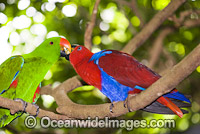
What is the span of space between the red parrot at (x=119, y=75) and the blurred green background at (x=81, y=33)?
177cm

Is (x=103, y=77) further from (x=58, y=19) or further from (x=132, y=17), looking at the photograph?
(x=132, y=17)

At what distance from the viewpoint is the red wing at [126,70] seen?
1797mm

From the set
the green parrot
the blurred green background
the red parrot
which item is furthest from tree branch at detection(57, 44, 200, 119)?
the blurred green background

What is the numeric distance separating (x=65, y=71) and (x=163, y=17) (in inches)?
80.0

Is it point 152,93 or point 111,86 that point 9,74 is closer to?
point 111,86

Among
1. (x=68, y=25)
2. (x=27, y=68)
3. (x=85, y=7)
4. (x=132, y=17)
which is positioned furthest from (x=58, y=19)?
(x=27, y=68)

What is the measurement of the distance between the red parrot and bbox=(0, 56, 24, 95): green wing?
0.51 metres

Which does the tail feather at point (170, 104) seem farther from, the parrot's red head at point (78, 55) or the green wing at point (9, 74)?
the green wing at point (9, 74)

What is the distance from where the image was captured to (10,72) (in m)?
2.21

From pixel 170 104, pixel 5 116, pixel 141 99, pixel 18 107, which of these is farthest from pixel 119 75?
pixel 5 116

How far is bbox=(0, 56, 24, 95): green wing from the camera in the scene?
7.13ft

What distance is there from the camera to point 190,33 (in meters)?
4.79

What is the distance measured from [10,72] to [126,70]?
110 centimetres

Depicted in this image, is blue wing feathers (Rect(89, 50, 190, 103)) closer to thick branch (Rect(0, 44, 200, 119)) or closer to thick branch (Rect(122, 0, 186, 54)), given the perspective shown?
thick branch (Rect(0, 44, 200, 119))
